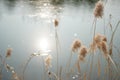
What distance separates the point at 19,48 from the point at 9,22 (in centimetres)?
344

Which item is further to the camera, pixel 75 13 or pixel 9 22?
pixel 75 13

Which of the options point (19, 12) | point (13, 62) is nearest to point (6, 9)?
point (19, 12)

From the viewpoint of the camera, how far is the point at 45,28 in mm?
10984

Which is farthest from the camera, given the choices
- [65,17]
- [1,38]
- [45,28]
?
[65,17]

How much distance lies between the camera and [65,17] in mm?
12961

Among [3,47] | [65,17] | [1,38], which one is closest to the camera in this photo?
[3,47]

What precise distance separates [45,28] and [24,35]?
1.52 metres

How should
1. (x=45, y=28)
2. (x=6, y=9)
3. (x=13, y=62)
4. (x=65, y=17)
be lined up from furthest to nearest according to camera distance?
(x=6, y=9)
(x=65, y=17)
(x=45, y=28)
(x=13, y=62)

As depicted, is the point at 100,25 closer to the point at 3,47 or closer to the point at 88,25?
the point at 88,25

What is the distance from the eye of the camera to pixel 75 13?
45.1ft

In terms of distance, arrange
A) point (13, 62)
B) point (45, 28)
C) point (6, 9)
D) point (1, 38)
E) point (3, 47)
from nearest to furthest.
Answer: point (13, 62) → point (3, 47) → point (1, 38) → point (45, 28) → point (6, 9)

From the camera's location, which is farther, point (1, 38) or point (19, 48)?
point (1, 38)

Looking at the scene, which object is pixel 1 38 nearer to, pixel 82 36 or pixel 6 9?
pixel 82 36

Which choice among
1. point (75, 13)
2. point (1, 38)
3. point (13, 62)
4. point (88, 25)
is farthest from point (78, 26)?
point (13, 62)
